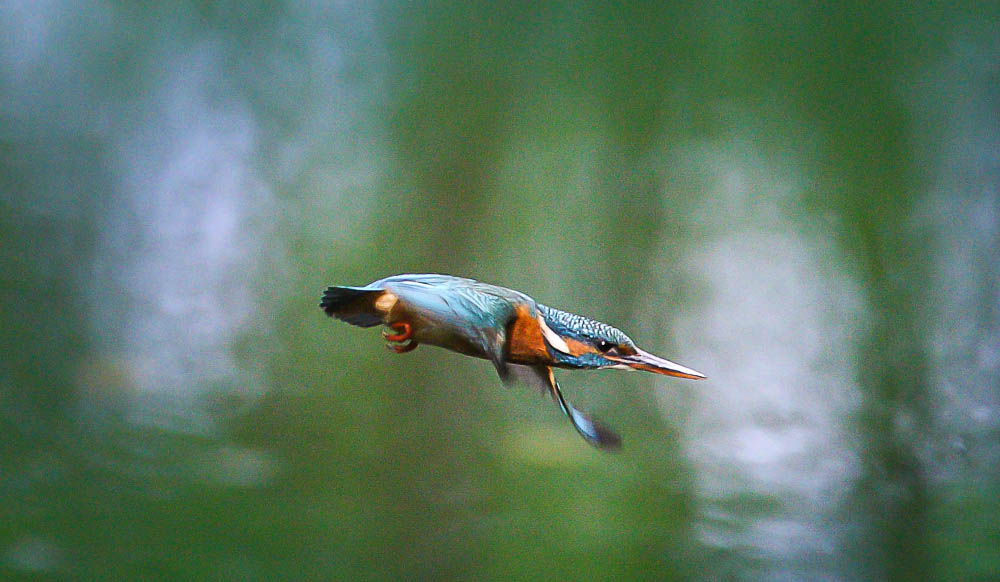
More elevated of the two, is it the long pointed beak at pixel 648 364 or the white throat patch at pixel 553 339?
the long pointed beak at pixel 648 364

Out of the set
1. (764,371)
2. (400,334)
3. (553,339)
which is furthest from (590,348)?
(764,371)

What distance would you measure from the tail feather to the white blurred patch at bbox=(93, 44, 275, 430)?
1.06 m

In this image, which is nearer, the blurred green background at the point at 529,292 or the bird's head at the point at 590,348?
the bird's head at the point at 590,348

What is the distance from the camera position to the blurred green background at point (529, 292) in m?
1.52

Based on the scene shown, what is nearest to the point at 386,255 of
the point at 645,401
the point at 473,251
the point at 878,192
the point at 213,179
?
the point at 473,251

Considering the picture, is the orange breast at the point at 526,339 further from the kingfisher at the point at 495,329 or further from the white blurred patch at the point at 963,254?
the white blurred patch at the point at 963,254

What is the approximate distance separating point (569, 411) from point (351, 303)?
171 mm

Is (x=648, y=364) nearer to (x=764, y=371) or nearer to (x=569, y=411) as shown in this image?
(x=569, y=411)

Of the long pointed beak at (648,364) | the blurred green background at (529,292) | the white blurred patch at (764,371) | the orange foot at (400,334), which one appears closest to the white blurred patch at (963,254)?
the blurred green background at (529,292)

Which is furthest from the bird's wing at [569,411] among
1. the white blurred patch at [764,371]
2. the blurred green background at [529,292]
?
the white blurred patch at [764,371]

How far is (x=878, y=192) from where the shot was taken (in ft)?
5.03

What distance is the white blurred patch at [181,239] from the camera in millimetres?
1555

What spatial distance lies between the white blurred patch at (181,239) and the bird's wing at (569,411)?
100cm

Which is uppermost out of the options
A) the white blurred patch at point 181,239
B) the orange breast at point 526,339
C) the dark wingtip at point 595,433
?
the white blurred patch at point 181,239
